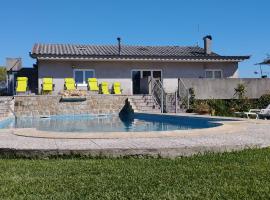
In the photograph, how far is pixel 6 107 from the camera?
2084cm

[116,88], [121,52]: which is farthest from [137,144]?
[121,52]

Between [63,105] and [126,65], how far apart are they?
6965 millimetres

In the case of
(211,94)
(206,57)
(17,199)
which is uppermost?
(206,57)

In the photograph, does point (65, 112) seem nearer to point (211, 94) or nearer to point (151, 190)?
point (211, 94)

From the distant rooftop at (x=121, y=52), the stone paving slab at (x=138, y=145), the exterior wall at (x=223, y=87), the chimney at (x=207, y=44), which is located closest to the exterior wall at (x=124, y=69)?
the distant rooftop at (x=121, y=52)

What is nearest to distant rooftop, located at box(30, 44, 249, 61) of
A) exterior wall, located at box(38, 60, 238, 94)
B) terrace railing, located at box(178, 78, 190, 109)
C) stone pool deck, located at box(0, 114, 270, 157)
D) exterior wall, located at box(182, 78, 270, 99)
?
exterior wall, located at box(38, 60, 238, 94)

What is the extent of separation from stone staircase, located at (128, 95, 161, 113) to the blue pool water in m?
1.07

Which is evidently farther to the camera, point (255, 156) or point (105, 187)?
point (255, 156)

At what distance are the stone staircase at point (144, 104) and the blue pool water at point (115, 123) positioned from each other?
1067 mm

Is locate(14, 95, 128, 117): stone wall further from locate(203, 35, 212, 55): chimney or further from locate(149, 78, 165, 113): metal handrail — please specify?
locate(203, 35, 212, 55): chimney

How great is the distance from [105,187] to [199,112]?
1513cm

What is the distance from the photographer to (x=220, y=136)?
30.9 ft

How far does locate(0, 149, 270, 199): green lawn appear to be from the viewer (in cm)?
469

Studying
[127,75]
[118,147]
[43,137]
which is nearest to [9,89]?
[127,75]
